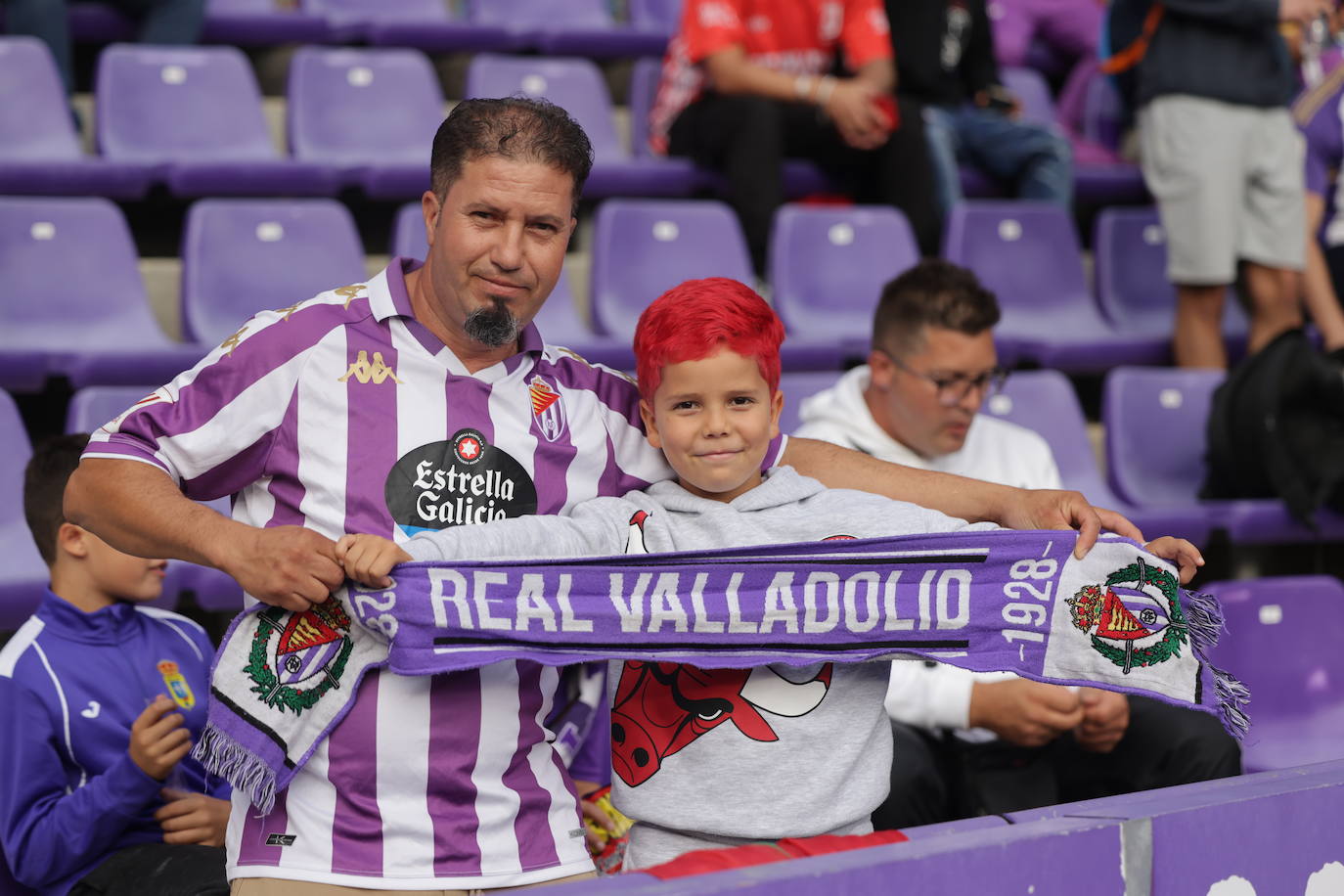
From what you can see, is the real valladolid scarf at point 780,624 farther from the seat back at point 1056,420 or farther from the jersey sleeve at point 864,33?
the jersey sleeve at point 864,33

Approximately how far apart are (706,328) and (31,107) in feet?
10.2

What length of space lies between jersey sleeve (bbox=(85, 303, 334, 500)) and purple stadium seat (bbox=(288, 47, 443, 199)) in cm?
277

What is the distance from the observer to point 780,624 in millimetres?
1917

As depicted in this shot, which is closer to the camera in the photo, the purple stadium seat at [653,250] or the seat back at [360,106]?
the purple stadium seat at [653,250]

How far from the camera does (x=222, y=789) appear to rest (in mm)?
2602

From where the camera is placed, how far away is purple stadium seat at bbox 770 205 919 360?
450 cm

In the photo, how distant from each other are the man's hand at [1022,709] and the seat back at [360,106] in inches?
105

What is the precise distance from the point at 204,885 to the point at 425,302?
0.94 metres

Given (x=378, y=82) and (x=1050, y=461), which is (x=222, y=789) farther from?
(x=378, y=82)

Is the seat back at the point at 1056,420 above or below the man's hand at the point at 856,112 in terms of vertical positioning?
below

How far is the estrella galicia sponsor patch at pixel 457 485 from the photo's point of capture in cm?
191

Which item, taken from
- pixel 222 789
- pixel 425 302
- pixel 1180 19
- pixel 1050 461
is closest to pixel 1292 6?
pixel 1180 19

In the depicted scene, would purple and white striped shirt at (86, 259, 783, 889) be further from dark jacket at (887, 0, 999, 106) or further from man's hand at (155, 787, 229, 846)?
dark jacket at (887, 0, 999, 106)

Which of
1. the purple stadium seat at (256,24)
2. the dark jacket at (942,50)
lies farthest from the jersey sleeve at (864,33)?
the purple stadium seat at (256,24)
